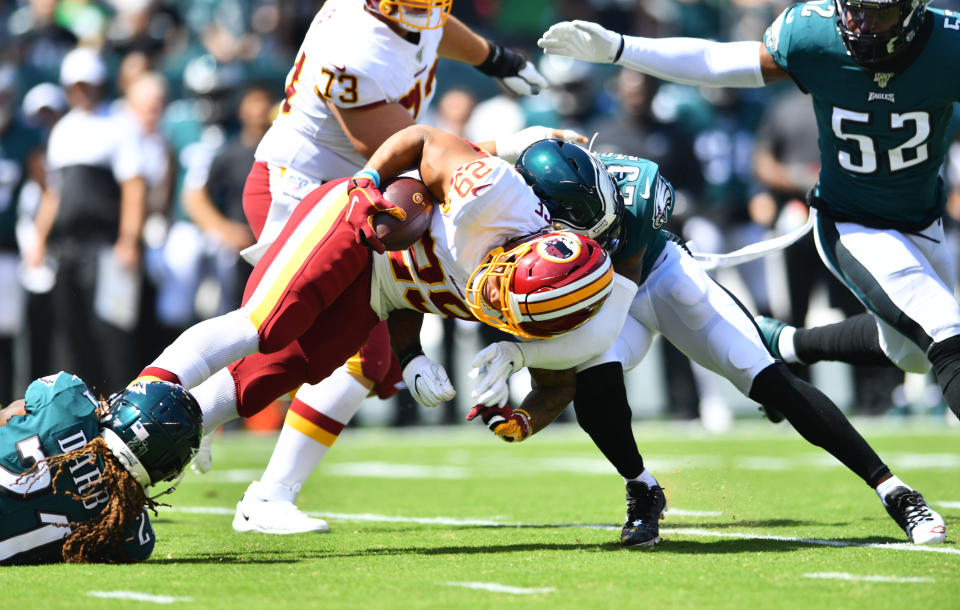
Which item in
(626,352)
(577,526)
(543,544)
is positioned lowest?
(577,526)

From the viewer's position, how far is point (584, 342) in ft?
13.3

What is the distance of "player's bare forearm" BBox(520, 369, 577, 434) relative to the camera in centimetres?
416

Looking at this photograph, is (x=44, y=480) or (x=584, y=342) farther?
(x=584, y=342)

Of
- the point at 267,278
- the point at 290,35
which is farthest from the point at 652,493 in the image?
the point at 290,35

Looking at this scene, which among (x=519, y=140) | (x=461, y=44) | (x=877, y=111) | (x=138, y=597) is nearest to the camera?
(x=138, y=597)

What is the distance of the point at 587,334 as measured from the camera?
13.3 ft

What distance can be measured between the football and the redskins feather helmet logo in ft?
1.34

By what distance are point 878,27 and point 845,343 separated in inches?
54.8

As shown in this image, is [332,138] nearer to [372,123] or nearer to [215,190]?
[372,123]

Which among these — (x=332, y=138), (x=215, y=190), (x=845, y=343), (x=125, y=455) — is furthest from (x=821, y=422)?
(x=215, y=190)

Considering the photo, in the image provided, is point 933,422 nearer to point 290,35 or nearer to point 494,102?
point 494,102

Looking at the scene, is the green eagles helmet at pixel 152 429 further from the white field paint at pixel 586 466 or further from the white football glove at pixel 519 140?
the white field paint at pixel 586 466

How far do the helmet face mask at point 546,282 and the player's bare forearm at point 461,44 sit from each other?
1.57 meters

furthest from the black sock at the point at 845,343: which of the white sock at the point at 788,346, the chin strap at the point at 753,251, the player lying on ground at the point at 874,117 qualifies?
the chin strap at the point at 753,251
